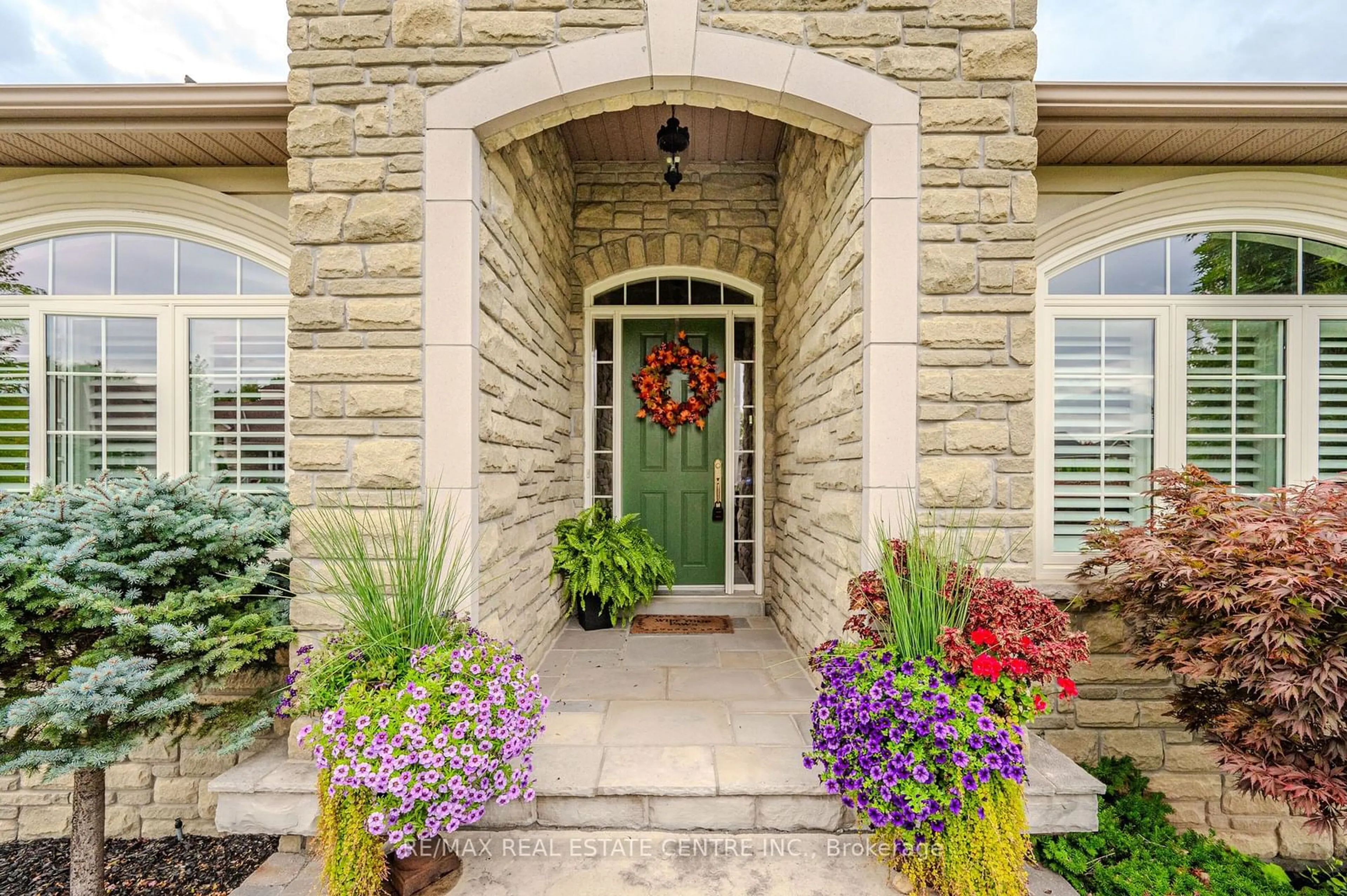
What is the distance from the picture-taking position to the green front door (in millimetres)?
4184

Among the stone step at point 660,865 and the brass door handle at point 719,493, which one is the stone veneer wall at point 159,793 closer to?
the stone step at point 660,865

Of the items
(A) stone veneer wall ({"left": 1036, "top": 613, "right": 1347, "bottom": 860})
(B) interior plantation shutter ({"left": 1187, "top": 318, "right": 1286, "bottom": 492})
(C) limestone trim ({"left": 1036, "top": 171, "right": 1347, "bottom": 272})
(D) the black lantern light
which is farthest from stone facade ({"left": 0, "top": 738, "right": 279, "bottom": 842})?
(B) interior plantation shutter ({"left": 1187, "top": 318, "right": 1286, "bottom": 492})

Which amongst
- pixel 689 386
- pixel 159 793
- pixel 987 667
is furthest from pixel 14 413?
pixel 987 667

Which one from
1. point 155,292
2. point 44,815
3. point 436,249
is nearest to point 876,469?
point 436,249

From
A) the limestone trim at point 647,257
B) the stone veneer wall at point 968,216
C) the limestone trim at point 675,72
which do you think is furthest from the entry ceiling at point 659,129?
→ the stone veneer wall at point 968,216

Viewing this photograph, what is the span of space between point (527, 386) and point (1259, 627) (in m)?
3.03

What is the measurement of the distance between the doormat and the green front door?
351mm

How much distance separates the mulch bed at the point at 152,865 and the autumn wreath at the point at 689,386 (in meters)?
3.09

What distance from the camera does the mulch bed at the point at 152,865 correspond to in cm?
257

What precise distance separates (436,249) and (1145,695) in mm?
3921

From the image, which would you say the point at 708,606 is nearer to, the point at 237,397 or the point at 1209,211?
the point at 237,397

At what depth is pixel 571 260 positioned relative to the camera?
3996mm

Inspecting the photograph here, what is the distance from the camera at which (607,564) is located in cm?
357

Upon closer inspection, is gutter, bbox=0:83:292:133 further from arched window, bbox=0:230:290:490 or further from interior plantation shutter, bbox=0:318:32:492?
interior plantation shutter, bbox=0:318:32:492
